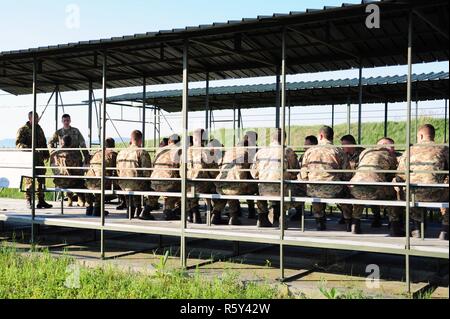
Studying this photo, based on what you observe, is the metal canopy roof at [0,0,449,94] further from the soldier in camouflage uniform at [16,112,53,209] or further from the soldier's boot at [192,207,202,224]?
the soldier's boot at [192,207,202,224]

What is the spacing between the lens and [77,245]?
9.66 meters

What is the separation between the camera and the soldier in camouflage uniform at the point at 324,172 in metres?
7.32

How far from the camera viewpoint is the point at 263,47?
8.48m

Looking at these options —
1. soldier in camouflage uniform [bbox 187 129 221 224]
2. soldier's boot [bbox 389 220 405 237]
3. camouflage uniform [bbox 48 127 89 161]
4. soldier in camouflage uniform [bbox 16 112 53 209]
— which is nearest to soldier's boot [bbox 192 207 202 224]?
soldier in camouflage uniform [bbox 187 129 221 224]

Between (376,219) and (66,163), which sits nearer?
(376,219)

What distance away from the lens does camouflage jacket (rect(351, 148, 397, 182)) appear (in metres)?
6.98

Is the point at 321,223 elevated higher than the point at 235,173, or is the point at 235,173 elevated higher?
the point at 235,173

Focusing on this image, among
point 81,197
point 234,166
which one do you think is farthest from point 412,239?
point 81,197

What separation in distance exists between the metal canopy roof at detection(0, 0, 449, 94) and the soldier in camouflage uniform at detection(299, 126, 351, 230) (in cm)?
154

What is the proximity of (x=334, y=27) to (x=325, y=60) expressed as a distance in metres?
1.65

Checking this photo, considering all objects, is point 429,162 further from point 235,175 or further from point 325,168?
point 235,175

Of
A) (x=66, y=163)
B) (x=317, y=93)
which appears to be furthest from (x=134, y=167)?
(x=317, y=93)

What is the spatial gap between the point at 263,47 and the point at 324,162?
2.34 m
